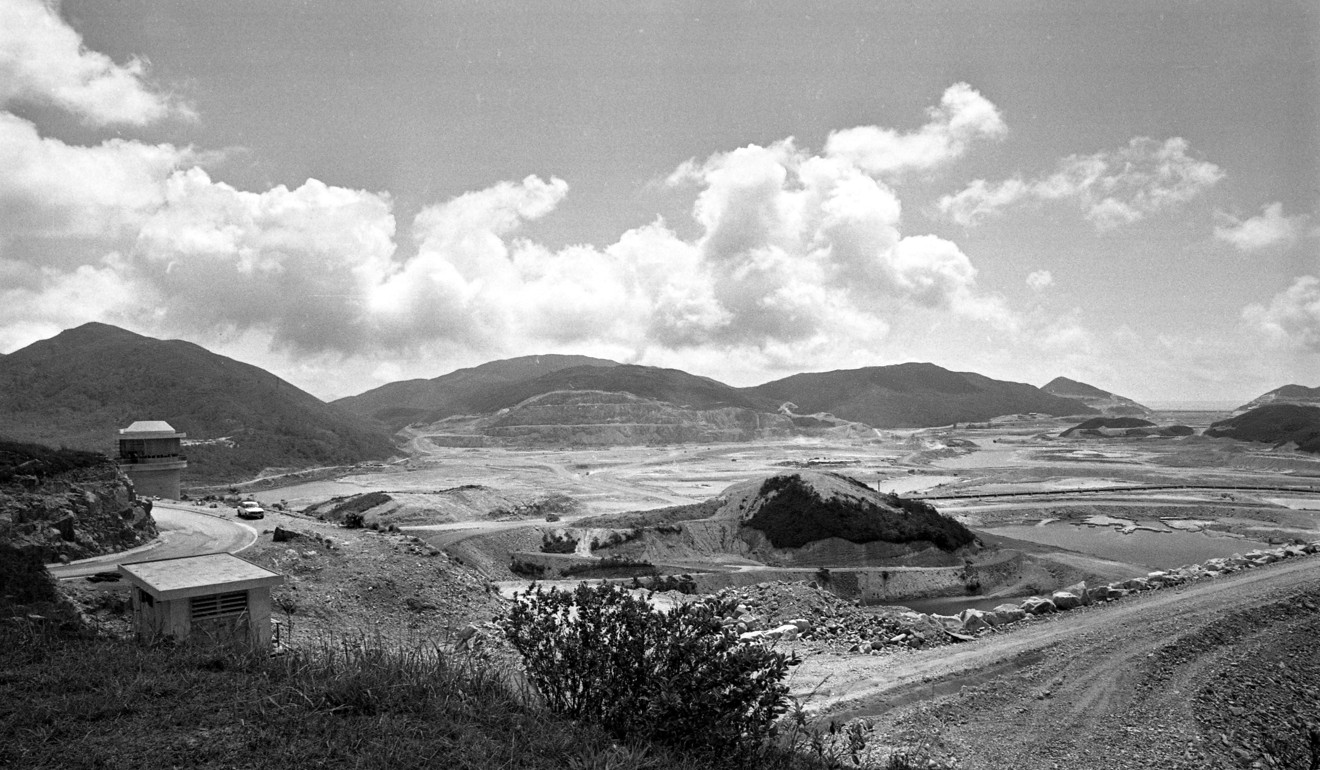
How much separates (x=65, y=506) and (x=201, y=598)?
11911mm

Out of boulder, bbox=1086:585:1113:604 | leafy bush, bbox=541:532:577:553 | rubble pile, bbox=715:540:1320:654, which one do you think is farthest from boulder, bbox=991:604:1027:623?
leafy bush, bbox=541:532:577:553

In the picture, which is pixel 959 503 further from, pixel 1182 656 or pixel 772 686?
pixel 772 686

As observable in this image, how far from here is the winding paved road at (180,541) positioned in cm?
1852

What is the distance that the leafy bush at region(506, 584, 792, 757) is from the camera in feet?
21.5

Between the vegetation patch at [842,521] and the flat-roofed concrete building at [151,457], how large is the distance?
28985 millimetres

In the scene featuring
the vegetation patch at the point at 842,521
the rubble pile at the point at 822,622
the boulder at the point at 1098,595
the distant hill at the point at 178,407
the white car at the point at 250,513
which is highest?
the distant hill at the point at 178,407

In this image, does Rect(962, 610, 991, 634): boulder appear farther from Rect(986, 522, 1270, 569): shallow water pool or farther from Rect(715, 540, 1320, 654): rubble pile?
Rect(986, 522, 1270, 569): shallow water pool

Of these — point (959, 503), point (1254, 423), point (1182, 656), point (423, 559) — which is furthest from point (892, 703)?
point (1254, 423)

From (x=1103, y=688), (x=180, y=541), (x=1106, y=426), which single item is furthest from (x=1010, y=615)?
(x=1106, y=426)

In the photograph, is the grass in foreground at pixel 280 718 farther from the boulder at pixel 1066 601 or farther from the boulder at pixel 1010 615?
the boulder at pixel 1066 601

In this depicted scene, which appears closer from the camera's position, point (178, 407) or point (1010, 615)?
point (1010, 615)

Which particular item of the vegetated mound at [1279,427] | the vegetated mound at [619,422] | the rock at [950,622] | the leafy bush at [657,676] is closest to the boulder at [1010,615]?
the rock at [950,622]

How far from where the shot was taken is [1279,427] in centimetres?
11188

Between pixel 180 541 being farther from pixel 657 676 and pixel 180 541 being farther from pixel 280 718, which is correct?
pixel 657 676
